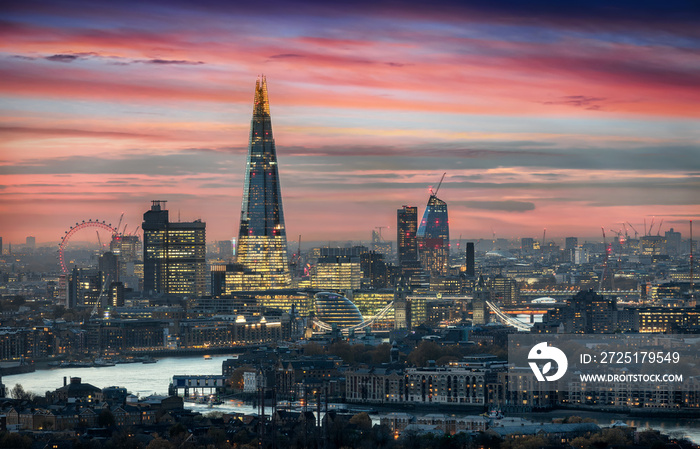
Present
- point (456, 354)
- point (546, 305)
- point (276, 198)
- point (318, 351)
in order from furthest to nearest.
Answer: point (546, 305) → point (276, 198) → point (318, 351) → point (456, 354)

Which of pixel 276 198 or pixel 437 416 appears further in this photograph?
pixel 276 198

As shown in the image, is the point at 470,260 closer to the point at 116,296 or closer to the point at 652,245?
the point at 116,296

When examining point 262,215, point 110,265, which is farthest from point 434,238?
point 262,215

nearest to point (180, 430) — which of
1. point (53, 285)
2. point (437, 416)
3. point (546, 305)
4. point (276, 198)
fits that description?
point (437, 416)

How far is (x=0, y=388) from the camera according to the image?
45406 mm

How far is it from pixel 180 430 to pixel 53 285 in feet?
225

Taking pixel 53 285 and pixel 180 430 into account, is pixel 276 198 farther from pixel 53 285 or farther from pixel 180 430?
pixel 180 430

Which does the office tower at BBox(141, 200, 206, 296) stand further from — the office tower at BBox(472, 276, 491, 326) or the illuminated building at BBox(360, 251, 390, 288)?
the office tower at BBox(472, 276, 491, 326)

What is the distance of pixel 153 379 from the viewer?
51.9 meters

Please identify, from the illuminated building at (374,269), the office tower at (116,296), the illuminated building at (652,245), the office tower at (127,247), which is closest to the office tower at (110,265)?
the office tower at (127,247)

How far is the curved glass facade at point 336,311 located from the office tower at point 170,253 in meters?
17.7

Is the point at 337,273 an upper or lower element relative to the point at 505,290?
upper

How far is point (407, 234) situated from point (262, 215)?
78.6ft

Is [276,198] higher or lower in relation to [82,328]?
higher
